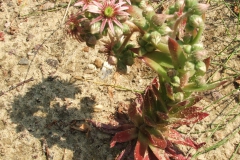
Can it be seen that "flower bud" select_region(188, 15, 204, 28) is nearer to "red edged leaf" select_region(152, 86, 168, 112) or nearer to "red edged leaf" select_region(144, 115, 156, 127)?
"red edged leaf" select_region(152, 86, 168, 112)

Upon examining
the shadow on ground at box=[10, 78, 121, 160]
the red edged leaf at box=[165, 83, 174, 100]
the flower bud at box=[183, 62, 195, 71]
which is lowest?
the shadow on ground at box=[10, 78, 121, 160]

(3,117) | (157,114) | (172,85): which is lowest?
(3,117)

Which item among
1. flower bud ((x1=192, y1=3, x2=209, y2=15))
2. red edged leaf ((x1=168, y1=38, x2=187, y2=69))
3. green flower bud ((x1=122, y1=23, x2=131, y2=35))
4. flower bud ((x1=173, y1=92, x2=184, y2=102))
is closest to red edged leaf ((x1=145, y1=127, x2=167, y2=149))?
flower bud ((x1=173, y1=92, x2=184, y2=102))

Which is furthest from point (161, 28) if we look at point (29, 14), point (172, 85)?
point (29, 14)

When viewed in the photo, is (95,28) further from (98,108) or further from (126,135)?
(98,108)

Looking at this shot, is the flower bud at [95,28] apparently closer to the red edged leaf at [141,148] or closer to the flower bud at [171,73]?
the flower bud at [171,73]

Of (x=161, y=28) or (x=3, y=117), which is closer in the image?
(x=161, y=28)

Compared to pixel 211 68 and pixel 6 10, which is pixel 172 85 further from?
pixel 6 10
